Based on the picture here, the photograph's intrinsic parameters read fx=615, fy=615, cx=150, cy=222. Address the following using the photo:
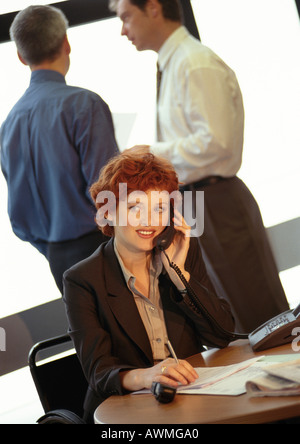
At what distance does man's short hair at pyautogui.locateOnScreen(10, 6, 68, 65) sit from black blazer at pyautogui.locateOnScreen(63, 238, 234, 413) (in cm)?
146

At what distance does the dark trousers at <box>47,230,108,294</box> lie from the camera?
9.85 ft

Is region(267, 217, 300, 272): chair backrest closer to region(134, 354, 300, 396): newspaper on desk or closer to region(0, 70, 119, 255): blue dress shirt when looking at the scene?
region(0, 70, 119, 255): blue dress shirt

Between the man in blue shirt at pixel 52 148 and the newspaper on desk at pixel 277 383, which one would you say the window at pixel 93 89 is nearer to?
the man in blue shirt at pixel 52 148

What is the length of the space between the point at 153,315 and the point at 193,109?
1.42 m

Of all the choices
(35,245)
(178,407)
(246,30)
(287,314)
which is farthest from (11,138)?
(178,407)

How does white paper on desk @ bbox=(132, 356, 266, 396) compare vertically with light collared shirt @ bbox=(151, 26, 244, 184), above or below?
below

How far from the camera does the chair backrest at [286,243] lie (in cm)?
330

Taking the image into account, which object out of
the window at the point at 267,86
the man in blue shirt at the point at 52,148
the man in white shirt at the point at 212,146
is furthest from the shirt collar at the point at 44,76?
the window at the point at 267,86

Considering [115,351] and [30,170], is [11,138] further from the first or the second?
[115,351]

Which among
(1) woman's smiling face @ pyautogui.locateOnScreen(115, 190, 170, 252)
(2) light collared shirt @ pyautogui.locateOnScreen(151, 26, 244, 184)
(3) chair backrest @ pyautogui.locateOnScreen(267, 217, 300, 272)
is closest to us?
(1) woman's smiling face @ pyautogui.locateOnScreen(115, 190, 170, 252)

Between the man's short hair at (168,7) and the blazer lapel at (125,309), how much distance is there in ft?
5.56

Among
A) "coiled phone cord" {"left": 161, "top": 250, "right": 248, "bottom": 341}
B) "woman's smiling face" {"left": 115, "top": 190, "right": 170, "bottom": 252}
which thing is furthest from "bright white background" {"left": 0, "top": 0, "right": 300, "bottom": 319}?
"coiled phone cord" {"left": 161, "top": 250, "right": 248, "bottom": 341}

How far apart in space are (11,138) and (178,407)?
2.00 m

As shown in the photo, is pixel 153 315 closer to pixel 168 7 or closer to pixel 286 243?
pixel 286 243
